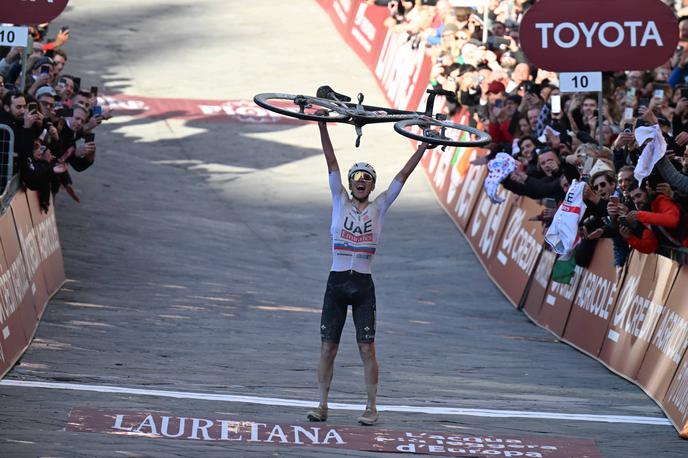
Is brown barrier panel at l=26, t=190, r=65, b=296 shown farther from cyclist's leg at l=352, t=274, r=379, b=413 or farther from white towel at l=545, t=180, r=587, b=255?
cyclist's leg at l=352, t=274, r=379, b=413

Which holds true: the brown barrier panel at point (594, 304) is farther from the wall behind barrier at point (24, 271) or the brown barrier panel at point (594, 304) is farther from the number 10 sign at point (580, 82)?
the wall behind barrier at point (24, 271)

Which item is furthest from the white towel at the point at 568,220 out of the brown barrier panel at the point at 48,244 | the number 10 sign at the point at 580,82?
the brown barrier panel at the point at 48,244

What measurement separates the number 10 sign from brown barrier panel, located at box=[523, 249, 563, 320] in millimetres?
2831

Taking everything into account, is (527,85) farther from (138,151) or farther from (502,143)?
(138,151)

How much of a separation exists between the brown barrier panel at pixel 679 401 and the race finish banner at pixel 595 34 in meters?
4.39

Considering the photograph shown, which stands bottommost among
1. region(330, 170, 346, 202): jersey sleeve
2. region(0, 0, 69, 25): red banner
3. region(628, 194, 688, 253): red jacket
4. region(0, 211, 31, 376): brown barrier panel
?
region(0, 211, 31, 376): brown barrier panel

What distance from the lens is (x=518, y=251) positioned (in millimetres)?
20578

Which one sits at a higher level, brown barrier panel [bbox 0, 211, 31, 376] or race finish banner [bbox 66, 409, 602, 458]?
race finish banner [bbox 66, 409, 602, 458]

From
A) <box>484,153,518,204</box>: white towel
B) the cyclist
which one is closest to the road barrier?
<box>484,153,518,204</box>: white towel

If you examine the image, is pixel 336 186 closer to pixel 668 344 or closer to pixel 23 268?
pixel 668 344

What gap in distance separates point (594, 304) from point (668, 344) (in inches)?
115

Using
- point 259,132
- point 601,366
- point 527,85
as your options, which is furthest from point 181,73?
point 601,366

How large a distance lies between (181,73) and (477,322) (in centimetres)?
1876

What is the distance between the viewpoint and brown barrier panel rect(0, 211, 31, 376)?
13398mm
